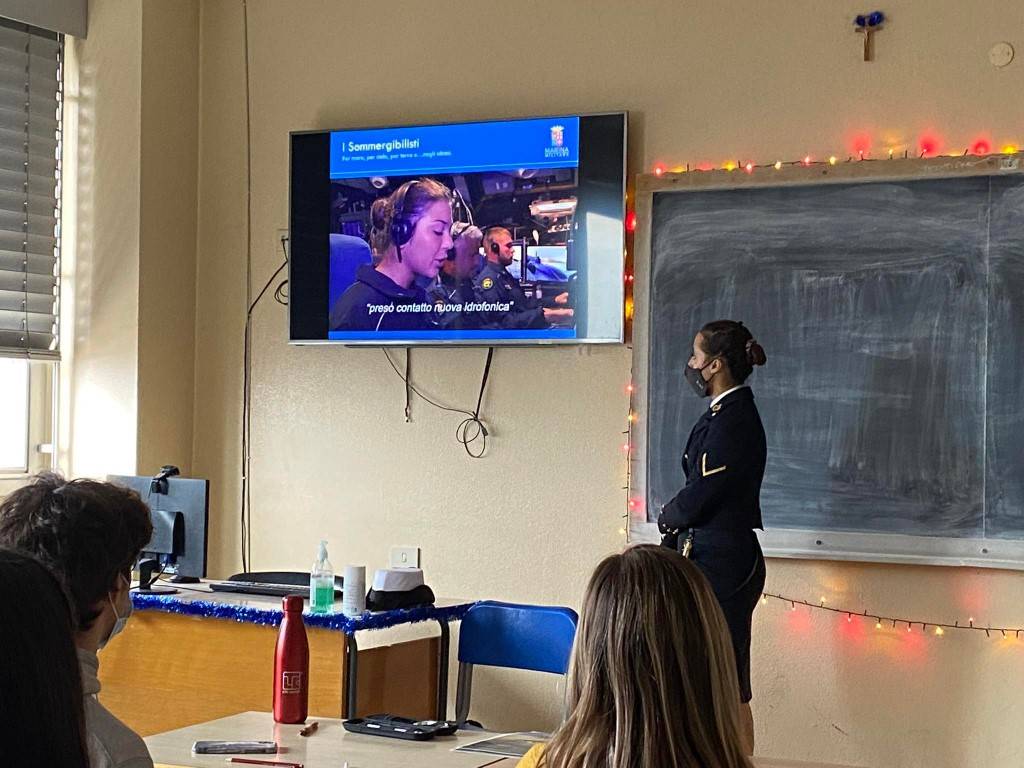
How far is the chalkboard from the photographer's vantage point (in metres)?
4.33

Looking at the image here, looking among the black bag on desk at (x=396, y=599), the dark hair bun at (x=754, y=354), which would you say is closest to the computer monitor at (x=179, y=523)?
the black bag on desk at (x=396, y=599)

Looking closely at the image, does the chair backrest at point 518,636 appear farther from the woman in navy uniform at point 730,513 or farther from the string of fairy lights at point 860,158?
the string of fairy lights at point 860,158

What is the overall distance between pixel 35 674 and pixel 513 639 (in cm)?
294

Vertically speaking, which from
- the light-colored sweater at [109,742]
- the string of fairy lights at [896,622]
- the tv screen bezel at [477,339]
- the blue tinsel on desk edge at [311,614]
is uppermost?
the tv screen bezel at [477,339]

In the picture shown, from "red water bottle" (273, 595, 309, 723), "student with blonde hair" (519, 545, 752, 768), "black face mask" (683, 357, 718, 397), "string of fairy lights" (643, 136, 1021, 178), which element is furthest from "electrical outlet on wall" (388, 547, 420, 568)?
"student with blonde hair" (519, 545, 752, 768)

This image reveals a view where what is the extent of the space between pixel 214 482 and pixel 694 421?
2.02 metres

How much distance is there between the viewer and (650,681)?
1.73 metres

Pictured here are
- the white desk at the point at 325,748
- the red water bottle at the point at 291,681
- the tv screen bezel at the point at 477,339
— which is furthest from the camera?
the tv screen bezel at the point at 477,339

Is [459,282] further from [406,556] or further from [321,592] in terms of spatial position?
[321,592]

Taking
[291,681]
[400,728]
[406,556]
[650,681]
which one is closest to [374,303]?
[406,556]

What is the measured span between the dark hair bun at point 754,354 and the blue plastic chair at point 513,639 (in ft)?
3.26

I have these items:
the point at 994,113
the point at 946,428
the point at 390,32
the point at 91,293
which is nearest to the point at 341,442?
the point at 91,293

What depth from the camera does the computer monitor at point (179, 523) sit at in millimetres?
4277

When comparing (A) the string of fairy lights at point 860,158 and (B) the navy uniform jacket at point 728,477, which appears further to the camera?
(A) the string of fairy lights at point 860,158
